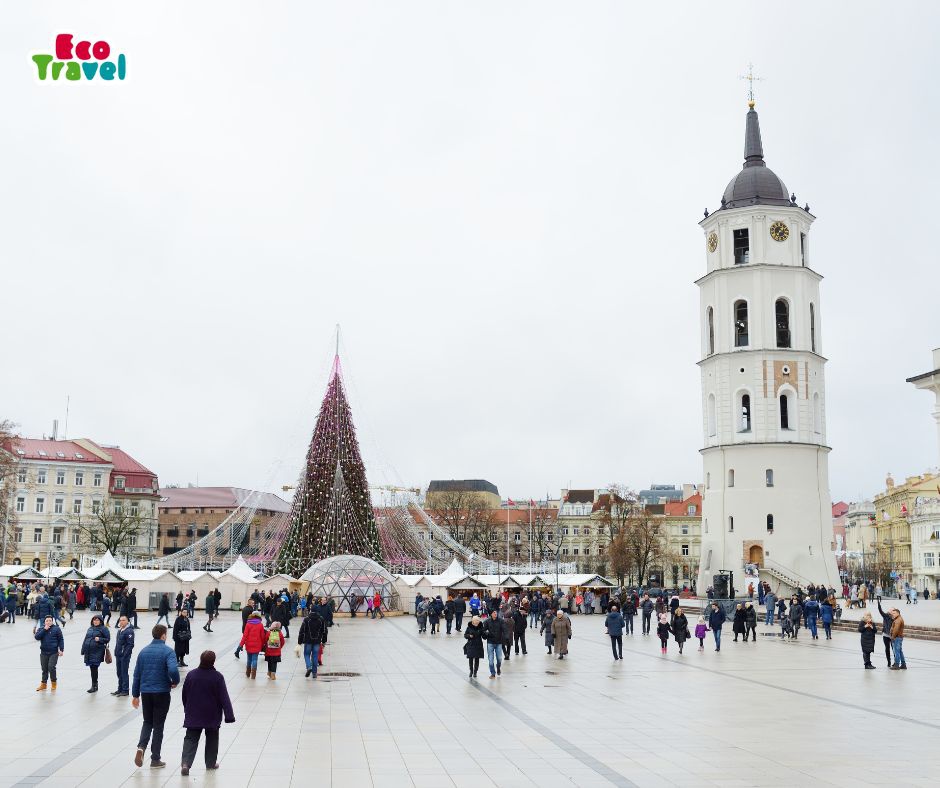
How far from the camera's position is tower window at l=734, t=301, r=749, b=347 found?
67438mm

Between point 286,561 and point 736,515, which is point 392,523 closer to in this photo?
point 286,561

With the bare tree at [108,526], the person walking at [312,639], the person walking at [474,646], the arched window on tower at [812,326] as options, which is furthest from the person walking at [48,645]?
the bare tree at [108,526]

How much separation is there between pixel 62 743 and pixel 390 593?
38.8 meters

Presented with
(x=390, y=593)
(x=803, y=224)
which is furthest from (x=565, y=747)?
(x=803, y=224)

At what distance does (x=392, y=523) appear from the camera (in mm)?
64000

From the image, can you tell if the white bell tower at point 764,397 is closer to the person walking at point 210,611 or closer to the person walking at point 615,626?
the person walking at point 210,611

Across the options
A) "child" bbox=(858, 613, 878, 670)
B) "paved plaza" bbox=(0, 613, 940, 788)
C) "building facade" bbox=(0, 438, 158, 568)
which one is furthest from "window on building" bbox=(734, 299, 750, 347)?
"building facade" bbox=(0, 438, 158, 568)

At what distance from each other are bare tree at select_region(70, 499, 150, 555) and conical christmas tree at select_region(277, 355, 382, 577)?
2955 cm

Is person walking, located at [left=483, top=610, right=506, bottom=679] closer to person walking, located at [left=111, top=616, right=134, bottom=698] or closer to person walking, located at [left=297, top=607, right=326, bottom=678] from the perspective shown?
person walking, located at [left=297, top=607, right=326, bottom=678]

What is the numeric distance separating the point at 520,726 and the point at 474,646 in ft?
21.3

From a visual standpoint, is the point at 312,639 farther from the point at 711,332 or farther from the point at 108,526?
the point at 108,526

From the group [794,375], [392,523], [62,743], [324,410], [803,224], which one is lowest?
[62,743]

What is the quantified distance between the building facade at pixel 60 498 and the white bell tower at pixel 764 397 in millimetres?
56742

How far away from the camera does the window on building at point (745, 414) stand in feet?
216
